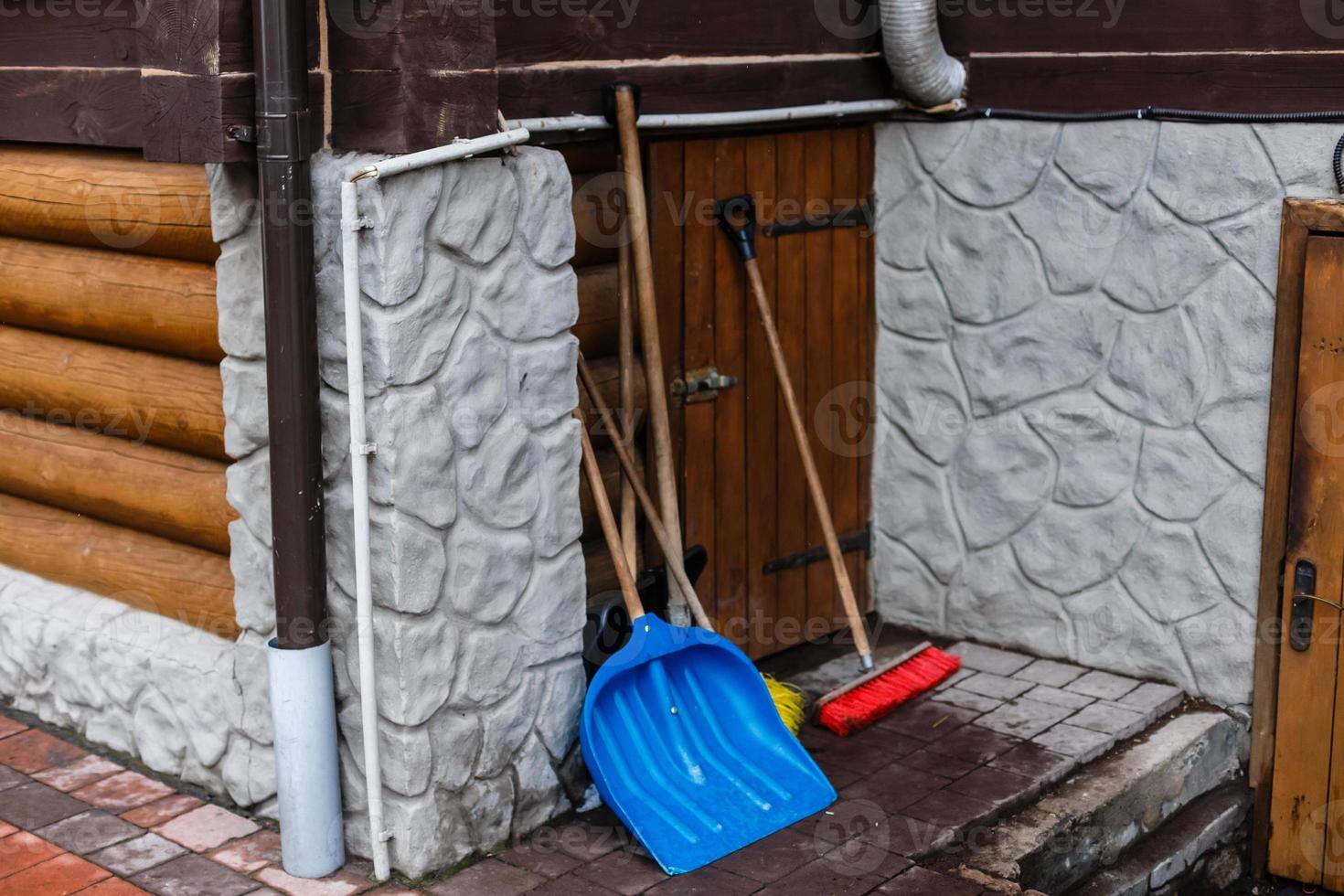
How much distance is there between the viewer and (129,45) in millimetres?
3764

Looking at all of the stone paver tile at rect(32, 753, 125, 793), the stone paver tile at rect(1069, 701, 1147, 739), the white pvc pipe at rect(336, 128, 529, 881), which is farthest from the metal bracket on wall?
the stone paver tile at rect(32, 753, 125, 793)

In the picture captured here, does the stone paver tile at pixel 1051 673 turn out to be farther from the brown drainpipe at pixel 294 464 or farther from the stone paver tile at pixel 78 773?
the stone paver tile at pixel 78 773

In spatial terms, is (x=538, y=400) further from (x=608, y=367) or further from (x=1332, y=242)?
(x=1332, y=242)

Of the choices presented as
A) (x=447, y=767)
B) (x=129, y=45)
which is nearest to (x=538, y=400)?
(x=447, y=767)

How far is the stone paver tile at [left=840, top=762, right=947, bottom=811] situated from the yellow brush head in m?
0.29

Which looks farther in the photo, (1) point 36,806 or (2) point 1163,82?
(2) point 1163,82

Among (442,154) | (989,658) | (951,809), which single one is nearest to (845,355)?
(989,658)

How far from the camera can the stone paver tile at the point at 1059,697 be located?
4.64 metres

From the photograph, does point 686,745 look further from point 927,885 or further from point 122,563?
point 122,563

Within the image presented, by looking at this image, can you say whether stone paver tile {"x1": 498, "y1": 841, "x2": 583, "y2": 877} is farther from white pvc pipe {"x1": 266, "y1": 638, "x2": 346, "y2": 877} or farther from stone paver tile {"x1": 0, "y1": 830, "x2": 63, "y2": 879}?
stone paver tile {"x1": 0, "y1": 830, "x2": 63, "y2": 879}

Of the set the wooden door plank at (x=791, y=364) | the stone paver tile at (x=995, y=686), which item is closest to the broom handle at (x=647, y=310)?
the wooden door plank at (x=791, y=364)

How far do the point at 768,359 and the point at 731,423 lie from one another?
26cm

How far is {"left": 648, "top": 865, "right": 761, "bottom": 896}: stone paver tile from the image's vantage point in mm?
3570

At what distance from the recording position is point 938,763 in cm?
428
